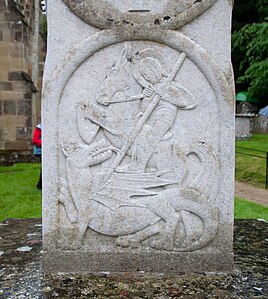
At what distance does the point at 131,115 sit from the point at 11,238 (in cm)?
187

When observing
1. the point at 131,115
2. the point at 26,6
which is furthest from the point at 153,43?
the point at 26,6

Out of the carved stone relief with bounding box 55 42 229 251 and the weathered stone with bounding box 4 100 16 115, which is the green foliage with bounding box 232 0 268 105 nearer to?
the weathered stone with bounding box 4 100 16 115

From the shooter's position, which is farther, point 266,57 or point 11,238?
point 266,57

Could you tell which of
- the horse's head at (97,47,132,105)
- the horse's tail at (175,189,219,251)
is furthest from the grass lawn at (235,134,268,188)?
the horse's head at (97,47,132,105)

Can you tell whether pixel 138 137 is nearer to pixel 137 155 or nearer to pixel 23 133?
pixel 137 155

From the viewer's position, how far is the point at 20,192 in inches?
341

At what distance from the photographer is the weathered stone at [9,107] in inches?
502

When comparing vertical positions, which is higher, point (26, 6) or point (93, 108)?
point (26, 6)

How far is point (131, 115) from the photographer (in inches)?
139

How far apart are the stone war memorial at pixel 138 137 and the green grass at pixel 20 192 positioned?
338 cm

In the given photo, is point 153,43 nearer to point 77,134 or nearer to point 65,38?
point 65,38

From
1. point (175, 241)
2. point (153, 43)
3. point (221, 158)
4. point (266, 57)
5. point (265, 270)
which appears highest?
point (266, 57)

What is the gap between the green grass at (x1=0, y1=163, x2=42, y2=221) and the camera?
7.04m

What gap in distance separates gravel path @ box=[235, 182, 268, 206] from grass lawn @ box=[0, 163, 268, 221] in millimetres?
473
